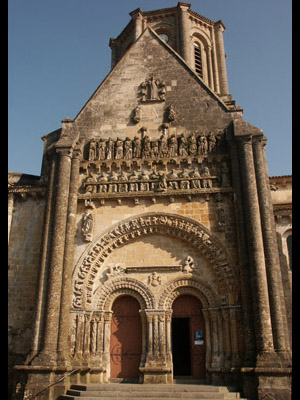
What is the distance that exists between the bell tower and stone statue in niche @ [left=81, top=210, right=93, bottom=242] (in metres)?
13.2

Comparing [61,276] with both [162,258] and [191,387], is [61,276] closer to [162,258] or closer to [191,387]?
[162,258]

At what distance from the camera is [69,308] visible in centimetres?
1320

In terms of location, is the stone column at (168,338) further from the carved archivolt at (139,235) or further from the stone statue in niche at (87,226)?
the stone statue in niche at (87,226)

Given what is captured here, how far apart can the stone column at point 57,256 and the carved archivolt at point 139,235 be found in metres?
0.76

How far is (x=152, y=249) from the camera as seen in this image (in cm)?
1438

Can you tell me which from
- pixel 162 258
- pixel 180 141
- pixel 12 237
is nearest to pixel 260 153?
pixel 180 141

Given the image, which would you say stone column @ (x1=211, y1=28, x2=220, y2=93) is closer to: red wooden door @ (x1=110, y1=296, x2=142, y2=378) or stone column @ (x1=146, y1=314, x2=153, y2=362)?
red wooden door @ (x1=110, y1=296, x2=142, y2=378)

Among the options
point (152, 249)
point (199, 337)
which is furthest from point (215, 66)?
point (199, 337)

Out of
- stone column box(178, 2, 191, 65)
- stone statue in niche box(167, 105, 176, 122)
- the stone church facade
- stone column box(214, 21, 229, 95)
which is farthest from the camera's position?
stone column box(214, 21, 229, 95)

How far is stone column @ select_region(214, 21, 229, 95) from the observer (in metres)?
24.1

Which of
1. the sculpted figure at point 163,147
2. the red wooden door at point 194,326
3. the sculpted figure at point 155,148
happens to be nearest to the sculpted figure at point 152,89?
the sculpted figure at point 163,147

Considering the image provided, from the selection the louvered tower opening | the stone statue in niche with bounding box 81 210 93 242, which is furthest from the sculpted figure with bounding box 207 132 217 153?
the louvered tower opening

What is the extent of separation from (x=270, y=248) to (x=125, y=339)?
18.9ft
